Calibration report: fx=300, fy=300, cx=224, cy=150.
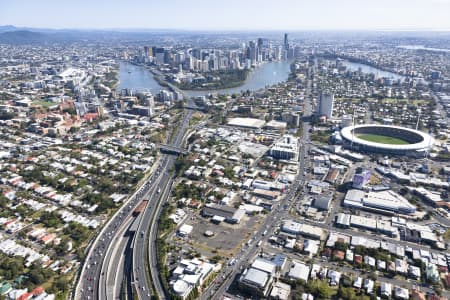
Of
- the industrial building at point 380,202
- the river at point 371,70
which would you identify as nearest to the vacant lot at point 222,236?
the industrial building at point 380,202

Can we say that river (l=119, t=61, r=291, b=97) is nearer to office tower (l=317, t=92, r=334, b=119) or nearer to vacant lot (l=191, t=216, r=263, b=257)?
office tower (l=317, t=92, r=334, b=119)

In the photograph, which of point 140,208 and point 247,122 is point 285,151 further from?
point 140,208

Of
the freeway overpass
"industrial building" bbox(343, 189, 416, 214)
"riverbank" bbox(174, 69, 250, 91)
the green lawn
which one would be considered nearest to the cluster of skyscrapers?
"riverbank" bbox(174, 69, 250, 91)

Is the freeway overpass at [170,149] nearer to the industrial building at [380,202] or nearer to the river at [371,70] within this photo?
the industrial building at [380,202]

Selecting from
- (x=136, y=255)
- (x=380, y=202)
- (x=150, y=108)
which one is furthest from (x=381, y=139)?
(x=150, y=108)

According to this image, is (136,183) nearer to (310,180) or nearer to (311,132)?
(310,180)

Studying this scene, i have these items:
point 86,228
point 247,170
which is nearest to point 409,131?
point 247,170
